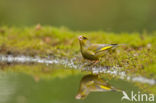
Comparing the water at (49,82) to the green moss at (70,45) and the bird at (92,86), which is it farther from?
the green moss at (70,45)

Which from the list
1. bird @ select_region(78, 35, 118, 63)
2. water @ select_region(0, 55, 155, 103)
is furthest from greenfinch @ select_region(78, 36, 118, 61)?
water @ select_region(0, 55, 155, 103)

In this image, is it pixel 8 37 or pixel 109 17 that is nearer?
pixel 8 37

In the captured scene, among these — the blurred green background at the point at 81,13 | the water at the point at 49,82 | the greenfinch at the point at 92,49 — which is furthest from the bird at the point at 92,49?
the blurred green background at the point at 81,13

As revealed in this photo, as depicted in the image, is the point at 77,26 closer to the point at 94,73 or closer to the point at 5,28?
the point at 5,28

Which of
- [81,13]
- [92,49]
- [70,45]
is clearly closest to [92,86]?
[92,49]

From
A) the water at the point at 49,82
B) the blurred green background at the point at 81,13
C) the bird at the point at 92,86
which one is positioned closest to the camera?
the water at the point at 49,82

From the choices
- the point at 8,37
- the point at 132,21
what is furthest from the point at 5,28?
the point at 132,21
